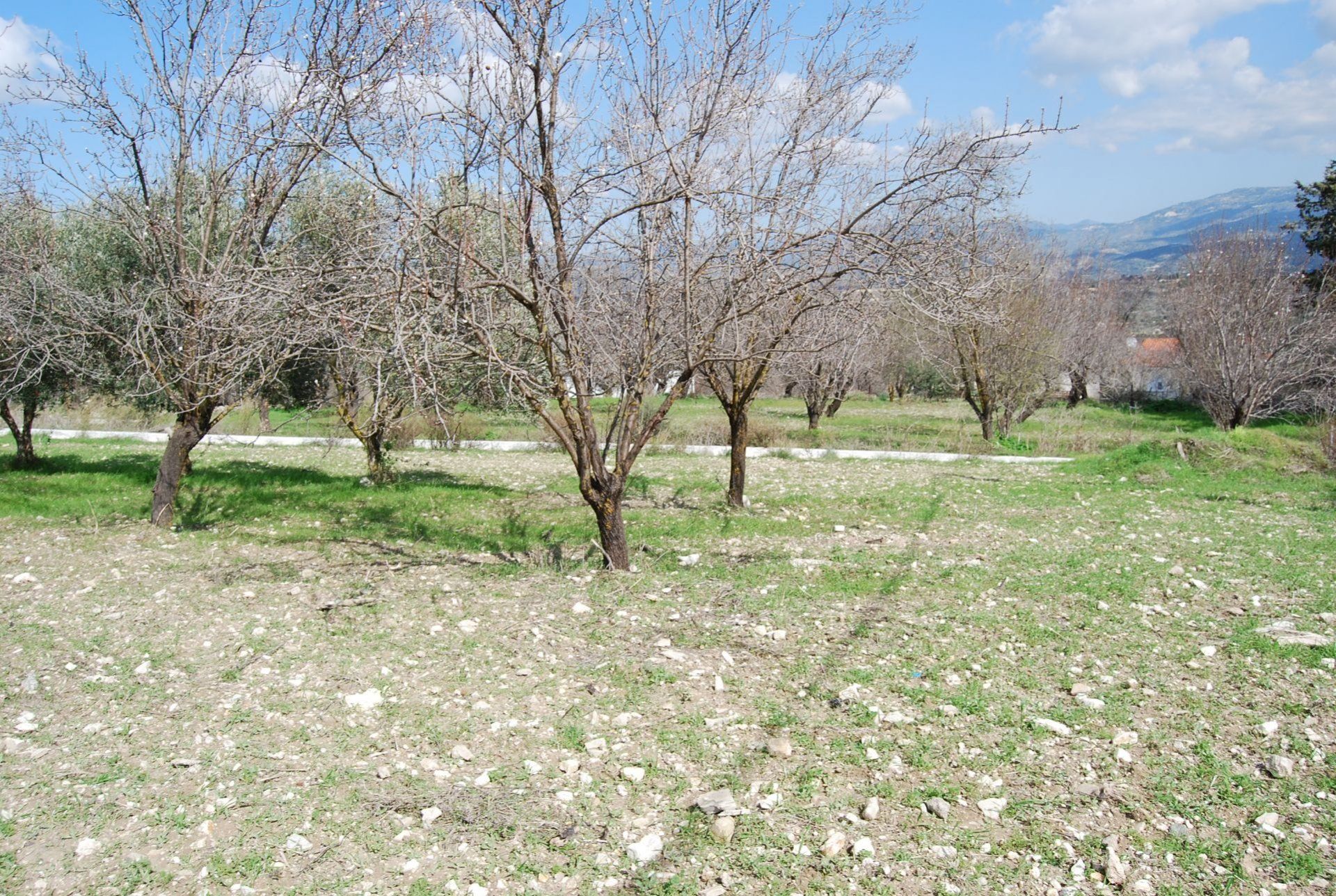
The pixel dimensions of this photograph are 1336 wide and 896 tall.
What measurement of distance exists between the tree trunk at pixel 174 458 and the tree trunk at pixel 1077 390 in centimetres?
3356

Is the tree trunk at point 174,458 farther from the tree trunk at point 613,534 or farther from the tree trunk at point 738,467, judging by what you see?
the tree trunk at point 738,467

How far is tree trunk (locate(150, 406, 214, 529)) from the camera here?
28.5 feet

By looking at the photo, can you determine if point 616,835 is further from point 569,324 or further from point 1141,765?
point 569,324

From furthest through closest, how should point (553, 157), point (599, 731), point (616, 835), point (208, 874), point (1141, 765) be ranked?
point (553, 157), point (599, 731), point (1141, 765), point (616, 835), point (208, 874)

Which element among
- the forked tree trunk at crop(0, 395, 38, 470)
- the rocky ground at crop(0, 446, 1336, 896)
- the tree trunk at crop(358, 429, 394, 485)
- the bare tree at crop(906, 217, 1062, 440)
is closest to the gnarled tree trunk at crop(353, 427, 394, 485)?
the tree trunk at crop(358, 429, 394, 485)

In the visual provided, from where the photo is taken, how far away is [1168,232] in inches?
7101

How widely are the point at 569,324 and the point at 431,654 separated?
2.48m

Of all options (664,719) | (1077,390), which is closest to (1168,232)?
(1077,390)

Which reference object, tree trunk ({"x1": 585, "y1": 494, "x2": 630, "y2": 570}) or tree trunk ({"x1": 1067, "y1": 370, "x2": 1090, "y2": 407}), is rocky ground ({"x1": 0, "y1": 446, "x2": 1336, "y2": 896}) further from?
tree trunk ({"x1": 1067, "y1": 370, "x2": 1090, "y2": 407})

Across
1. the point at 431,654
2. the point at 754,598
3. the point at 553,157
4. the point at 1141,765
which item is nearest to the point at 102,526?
the point at 431,654

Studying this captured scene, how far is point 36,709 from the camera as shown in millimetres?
4461

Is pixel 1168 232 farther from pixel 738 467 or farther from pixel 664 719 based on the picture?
pixel 664 719

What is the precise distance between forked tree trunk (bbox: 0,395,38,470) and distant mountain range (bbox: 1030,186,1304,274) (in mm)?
23687

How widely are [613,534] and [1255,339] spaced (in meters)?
17.7
